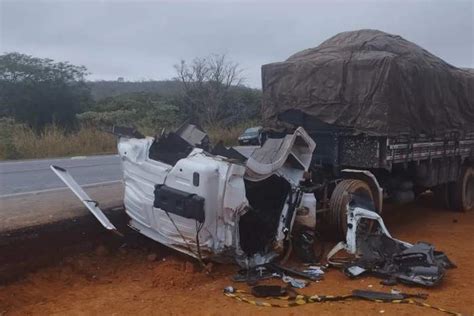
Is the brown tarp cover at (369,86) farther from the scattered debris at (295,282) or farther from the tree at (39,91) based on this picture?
the tree at (39,91)

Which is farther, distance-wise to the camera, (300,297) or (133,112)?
(133,112)

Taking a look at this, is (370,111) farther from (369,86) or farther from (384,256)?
(384,256)

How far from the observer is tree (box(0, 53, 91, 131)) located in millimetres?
31797

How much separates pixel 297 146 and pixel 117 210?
2.59 meters

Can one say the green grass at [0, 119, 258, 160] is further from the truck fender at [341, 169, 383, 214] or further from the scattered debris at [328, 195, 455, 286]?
the scattered debris at [328, 195, 455, 286]

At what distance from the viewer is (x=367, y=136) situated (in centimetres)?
775

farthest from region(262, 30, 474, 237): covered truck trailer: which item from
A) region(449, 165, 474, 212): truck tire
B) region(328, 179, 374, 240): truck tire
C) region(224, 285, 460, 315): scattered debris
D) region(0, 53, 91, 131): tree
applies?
region(0, 53, 91, 131): tree

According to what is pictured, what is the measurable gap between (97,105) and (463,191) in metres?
29.1

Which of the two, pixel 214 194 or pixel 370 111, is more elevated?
pixel 370 111

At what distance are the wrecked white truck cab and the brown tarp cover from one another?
5.86ft

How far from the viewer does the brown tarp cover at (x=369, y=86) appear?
772cm

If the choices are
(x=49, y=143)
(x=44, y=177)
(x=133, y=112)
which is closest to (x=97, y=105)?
(x=133, y=112)

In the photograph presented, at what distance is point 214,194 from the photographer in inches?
213

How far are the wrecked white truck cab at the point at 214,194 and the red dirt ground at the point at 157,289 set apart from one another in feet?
1.20
